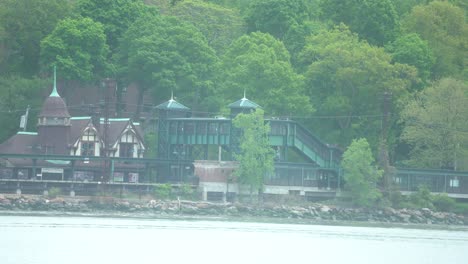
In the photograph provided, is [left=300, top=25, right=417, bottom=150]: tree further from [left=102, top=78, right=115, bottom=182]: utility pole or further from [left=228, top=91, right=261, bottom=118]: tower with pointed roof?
[left=102, top=78, right=115, bottom=182]: utility pole

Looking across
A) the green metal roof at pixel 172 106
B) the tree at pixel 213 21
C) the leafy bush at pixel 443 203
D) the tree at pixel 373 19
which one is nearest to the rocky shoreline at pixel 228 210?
the leafy bush at pixel 443 203

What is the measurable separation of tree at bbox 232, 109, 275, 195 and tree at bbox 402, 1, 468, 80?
28.2 m

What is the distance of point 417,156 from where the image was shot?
112312 millimetres

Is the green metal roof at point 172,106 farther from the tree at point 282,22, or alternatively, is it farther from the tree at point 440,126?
the tree at point 282,22

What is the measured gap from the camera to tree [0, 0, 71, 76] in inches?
4631

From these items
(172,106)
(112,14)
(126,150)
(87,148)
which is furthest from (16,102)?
(112,14)

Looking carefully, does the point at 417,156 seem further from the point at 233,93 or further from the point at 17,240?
the point at 17,240

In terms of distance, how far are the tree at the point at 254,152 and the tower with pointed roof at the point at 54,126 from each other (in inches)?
Result: 579

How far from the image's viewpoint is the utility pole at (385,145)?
105438 mm

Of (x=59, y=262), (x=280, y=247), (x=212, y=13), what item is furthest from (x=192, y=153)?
(x=59, y=262)

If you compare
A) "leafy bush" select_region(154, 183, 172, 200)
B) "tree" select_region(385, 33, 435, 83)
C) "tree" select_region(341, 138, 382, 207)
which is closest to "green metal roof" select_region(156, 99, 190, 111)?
"leafy bush" select_region(154, 183, 172, 200)

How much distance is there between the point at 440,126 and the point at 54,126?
30.9 meters

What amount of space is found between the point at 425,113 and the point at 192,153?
19.2 meters

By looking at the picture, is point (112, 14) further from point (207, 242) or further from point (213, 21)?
point (207, 242)
